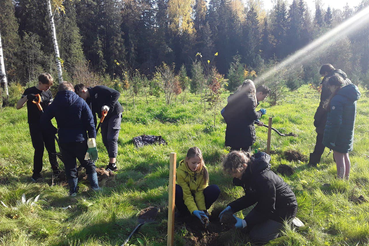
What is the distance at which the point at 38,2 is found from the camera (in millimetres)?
18422

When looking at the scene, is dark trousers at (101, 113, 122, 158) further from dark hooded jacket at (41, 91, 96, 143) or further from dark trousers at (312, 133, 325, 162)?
dark trousers at (312, 133, 325, 162)

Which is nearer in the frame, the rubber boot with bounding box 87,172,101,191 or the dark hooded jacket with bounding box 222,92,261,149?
the dark hooded jacket with bounding box 222,92,261,149

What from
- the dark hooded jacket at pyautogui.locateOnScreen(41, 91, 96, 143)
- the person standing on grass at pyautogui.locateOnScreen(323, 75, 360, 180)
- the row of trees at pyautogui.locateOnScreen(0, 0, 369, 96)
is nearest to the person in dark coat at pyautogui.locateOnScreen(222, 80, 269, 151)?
the person standing on grass at pyautogui.locateOnScreen(323, 75, 360, 180)

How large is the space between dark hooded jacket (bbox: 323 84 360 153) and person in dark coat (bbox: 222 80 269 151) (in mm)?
969

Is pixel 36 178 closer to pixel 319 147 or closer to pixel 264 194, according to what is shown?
pixel 264 194

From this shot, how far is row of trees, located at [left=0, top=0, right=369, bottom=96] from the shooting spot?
17766mm

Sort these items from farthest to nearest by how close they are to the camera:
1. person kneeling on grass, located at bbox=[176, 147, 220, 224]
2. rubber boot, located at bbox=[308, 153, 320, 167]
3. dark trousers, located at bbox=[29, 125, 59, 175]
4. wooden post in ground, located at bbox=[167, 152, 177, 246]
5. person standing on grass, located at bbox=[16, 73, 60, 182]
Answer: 1. rubber boot, located at bbox=[308, 153, 320, 167]
2. dark trousers, located at bbox=[29, 125, 59, 175]
3. person standing on grass, located at bbox=[16, 73, 60, 182]
4. person kneeling on grass, located at bbox=[176, 147, 220, 224]
5. wooden post in ground, located at bbox=[167, 152, 177, 246]

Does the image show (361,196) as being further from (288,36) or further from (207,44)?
(288,36)

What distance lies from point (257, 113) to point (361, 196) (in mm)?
1723

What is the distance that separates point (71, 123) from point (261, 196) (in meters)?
2.54

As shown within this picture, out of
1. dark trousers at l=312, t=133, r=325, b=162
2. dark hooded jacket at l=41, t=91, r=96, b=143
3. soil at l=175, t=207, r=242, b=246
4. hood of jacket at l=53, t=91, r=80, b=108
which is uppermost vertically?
hood of jacket at l=53, t=91, r=80, b=108

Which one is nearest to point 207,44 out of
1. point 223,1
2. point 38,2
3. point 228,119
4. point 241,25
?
point 241,25

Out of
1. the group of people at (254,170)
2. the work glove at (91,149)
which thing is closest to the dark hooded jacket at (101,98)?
the work glove at (91,149)

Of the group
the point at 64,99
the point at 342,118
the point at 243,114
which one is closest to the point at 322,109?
the point at 342,118
